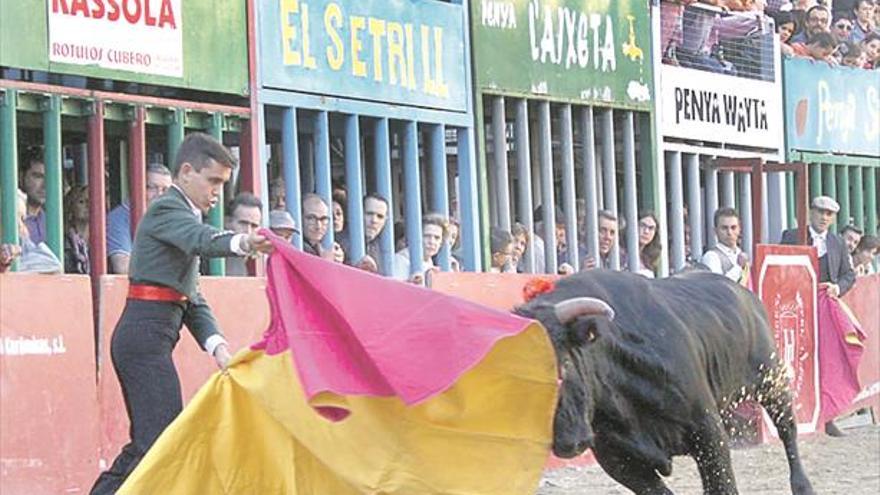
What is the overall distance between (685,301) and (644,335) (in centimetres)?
93

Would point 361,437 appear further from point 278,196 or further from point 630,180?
point 630,180

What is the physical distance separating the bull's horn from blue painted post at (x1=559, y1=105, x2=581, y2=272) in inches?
267

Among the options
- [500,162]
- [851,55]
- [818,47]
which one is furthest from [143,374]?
[851,55]

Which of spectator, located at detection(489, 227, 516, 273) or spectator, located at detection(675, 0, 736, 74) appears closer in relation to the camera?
spectator, located at detection(489, 227, 516, 273)

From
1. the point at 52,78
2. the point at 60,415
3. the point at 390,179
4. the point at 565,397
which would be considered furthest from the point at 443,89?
the point at 565,397

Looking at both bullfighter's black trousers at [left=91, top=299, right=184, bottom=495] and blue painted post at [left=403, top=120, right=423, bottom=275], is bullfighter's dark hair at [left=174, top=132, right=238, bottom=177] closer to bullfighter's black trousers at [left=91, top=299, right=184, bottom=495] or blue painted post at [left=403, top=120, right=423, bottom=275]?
bullfighter's black trousers at [left=91, top=299, right=184, bottom=495]

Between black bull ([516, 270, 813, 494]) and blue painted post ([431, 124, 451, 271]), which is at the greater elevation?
blue painted post ([431, 124, 451, 271])

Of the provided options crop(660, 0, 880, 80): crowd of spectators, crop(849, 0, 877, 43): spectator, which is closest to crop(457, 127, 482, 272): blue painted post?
crop(660, 0, 880, 80): crowd of spectators

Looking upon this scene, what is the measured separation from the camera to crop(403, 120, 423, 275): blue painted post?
1375cm

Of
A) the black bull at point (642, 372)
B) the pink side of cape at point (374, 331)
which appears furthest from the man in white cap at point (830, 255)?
the pink side of cape at point (374, 331)

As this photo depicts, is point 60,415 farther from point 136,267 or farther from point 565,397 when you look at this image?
point 565,397

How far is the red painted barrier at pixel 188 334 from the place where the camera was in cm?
1012

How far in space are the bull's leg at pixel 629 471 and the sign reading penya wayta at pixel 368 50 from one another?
12.5 ft

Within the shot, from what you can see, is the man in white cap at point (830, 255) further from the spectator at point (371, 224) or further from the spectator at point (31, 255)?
the spectator at point (31, 255)
